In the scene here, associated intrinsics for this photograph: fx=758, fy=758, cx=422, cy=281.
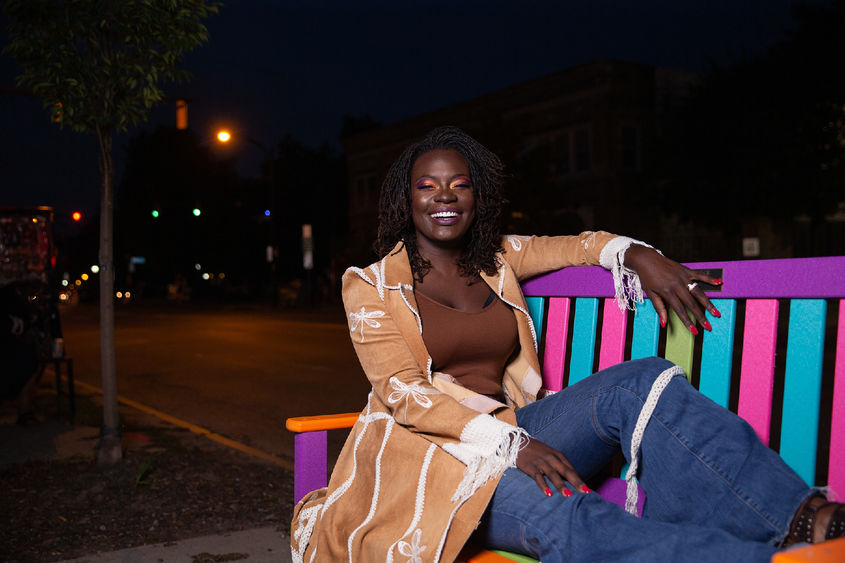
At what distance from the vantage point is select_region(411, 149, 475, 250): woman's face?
9.25ft

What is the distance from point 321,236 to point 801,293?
172 ft

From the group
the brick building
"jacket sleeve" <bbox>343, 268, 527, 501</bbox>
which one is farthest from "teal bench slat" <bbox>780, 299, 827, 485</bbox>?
the brick building

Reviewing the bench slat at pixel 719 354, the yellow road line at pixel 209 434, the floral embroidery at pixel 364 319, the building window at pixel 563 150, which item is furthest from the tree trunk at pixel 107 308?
the building window at pixel 563 150

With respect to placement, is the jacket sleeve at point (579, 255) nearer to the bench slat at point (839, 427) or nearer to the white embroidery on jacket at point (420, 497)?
the bench slat at point (839, 427)

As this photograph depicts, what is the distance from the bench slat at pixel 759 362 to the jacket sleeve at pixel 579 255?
42 cm

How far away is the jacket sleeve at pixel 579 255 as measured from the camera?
102 inches

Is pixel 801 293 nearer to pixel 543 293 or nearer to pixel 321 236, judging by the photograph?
pixel 543 293

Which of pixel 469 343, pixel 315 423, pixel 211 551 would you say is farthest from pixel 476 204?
pixel 211 551

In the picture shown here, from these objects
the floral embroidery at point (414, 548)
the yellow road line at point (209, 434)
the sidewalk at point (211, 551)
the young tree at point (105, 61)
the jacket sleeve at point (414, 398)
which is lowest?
the yellow road line at point (209, 434)

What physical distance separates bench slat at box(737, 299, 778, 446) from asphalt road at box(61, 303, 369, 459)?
4.56 meters

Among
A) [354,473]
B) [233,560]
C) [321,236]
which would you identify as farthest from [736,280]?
[321,236]

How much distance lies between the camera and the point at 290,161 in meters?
54.6

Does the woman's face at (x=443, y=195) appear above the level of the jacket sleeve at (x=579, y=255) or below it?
above

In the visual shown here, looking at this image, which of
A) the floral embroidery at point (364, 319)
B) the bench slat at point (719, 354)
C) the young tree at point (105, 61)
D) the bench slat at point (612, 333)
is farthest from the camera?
the young tree at point (105, 61)
